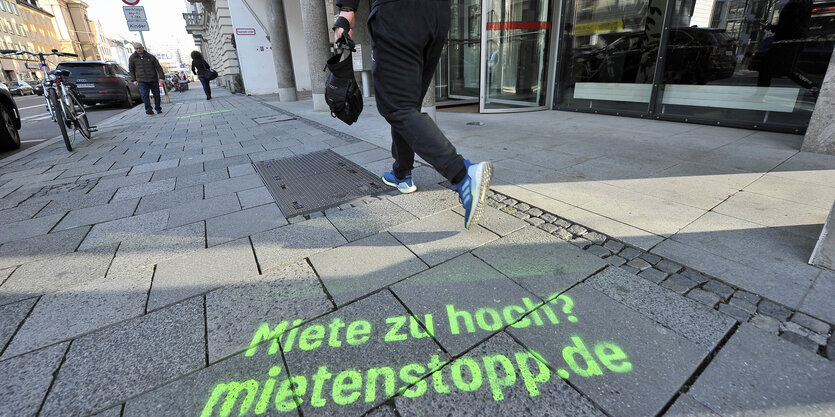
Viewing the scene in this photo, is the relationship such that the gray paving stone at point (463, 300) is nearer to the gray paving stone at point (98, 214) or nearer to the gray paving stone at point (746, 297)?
the gray paving stone at point (746, 297)

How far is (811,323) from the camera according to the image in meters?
1.45

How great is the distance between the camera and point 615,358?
1.33 meters

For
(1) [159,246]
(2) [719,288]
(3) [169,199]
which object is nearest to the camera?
(2) [719,288]

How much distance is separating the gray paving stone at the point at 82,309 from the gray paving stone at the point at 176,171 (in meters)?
2.24

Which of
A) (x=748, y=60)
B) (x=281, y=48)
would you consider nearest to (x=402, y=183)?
(x=748, y=60)

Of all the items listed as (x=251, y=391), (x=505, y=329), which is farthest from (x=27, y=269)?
(x=505, y=329)

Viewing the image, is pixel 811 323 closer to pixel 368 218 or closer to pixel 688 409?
pixel 688 409

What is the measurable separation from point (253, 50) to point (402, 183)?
609 inches

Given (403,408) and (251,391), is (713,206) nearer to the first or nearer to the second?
(403,408)

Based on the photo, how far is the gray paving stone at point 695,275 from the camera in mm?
1750

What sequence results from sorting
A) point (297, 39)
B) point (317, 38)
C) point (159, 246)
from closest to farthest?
point (159, 246), point (317, 38), point (297, 39)

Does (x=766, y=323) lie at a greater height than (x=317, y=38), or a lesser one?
lesser

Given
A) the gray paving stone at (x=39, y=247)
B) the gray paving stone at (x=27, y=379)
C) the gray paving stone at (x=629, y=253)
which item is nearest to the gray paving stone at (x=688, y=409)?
the gray paving stone at (x=629, y=253)

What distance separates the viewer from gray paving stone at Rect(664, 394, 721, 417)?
1.12 meters
